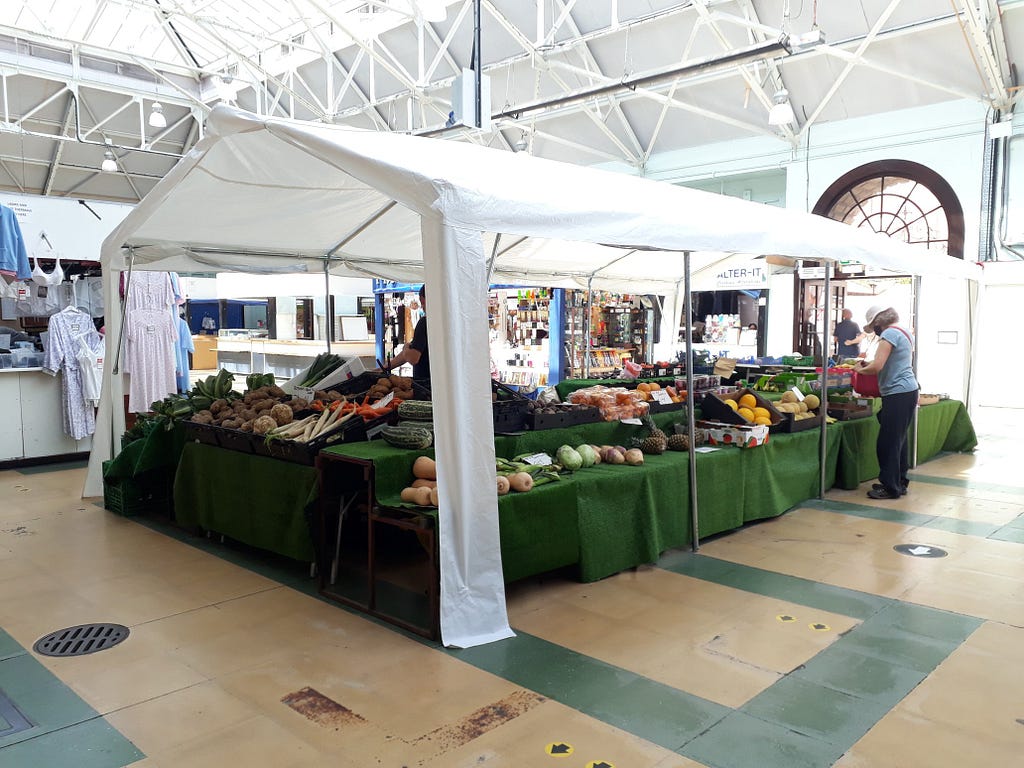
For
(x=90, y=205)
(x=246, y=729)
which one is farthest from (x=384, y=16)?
(x=246, y=729)

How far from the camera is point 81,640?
363cm

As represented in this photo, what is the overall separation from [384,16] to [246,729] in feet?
45.4

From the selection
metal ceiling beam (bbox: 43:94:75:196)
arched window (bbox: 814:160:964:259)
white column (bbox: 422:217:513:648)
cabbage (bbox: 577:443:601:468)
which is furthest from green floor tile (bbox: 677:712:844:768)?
metal ceiling beam (bbox: 43:94:75:196)

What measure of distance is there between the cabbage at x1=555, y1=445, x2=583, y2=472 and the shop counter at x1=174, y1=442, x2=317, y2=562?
4.67 ft

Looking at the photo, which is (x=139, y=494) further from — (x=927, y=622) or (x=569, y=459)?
(x=927, y=622)

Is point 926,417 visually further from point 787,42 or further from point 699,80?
point 699,80

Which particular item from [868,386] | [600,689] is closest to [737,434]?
[600,689]

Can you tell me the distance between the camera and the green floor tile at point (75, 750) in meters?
2.62

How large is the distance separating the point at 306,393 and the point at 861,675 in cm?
397

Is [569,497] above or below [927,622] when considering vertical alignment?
above

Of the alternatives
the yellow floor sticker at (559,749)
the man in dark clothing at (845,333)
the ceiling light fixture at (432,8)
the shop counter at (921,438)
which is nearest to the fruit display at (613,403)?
the shop counter at (921,438)

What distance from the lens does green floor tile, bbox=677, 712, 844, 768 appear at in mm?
2613

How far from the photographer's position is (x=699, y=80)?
13266 millimetres

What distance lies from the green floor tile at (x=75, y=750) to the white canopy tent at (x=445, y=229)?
4.38 feet
